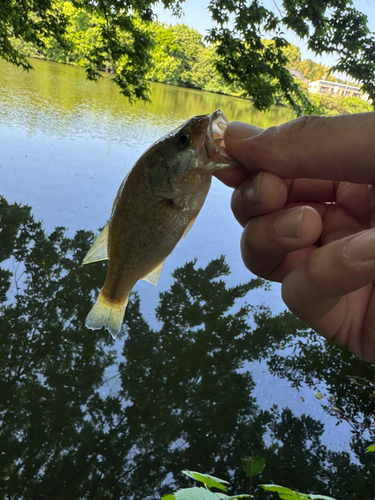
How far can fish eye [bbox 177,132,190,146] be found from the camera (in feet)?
5.49

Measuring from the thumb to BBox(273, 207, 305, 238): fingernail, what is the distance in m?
0.17

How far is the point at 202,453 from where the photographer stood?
3.86 meters

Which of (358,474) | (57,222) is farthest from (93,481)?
(57,222)

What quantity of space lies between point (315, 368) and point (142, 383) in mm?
2577

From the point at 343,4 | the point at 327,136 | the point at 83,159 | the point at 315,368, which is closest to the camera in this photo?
the point at 327,136

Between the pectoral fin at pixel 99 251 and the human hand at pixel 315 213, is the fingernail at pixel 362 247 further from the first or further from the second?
the pectoral fin at pixel 99 251

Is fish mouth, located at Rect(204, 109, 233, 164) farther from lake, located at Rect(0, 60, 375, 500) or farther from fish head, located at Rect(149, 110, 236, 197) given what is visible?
lake, located at Rect(0, 60, 375, 500)

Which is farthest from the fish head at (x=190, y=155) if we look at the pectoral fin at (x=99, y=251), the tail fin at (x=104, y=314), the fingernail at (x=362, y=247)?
the tail fin at (x=104, y=314)

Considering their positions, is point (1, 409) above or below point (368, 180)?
below

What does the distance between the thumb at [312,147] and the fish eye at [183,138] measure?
0.17 meters

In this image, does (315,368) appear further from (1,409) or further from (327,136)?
(327,136)

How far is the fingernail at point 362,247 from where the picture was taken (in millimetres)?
1294

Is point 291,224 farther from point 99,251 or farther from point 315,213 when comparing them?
point 99,251

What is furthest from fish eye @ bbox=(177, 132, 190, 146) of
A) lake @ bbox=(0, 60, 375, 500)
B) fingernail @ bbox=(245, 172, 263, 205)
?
lake @ bbox=(0, 60, 375, 500)
